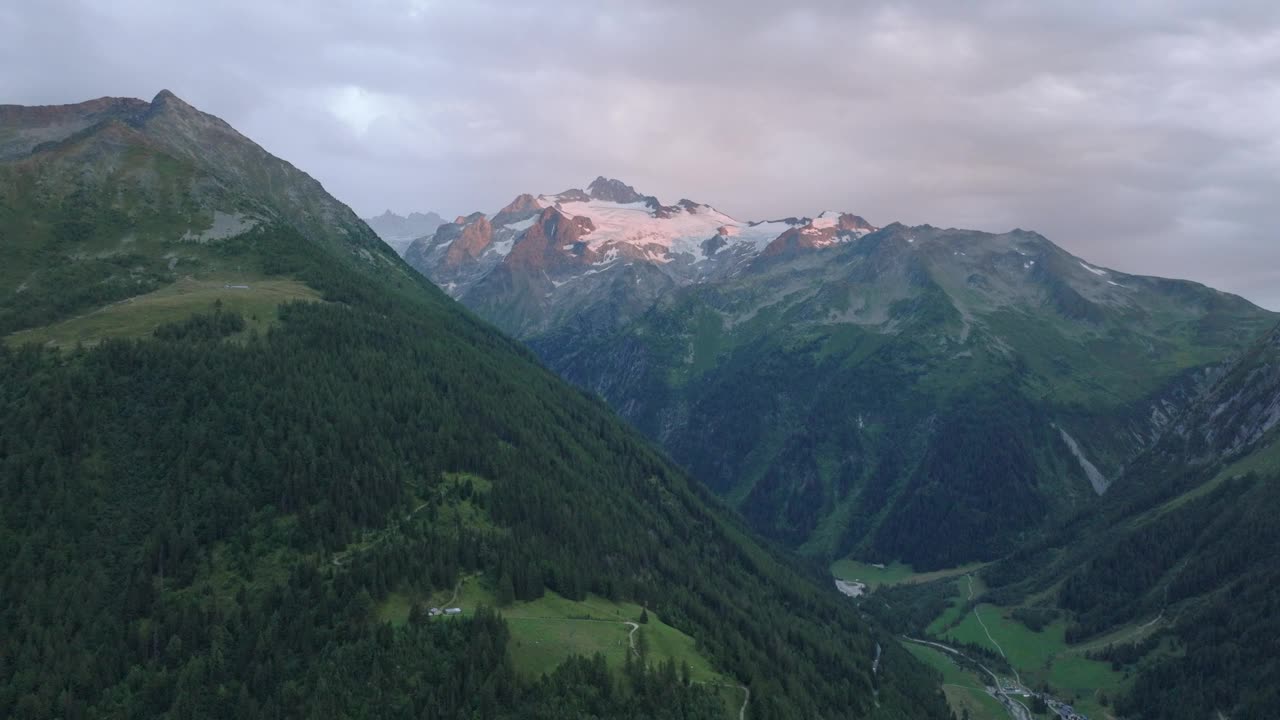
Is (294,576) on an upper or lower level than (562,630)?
upper

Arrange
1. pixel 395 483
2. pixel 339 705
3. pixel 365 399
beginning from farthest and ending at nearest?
pixel 365 399, pixel 395 483, pixel 339 705

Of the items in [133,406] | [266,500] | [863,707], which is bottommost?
[863,707]

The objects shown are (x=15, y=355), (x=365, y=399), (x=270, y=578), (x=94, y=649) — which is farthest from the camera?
(x=365, y=399)

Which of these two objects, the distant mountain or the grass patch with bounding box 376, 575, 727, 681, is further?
the grass patch with bounding box 376, 575, 727, 681

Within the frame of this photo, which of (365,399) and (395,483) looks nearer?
(395,483)

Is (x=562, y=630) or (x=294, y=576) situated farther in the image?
(x=294, y=576)

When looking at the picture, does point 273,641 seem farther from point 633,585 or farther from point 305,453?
point 633,585

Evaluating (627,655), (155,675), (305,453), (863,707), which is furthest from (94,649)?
(863,707)

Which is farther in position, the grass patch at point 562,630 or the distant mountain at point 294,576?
the grass patch at point 562,630

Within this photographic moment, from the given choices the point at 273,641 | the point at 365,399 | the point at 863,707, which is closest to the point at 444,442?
the point at 365,399

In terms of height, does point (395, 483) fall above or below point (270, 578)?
above
